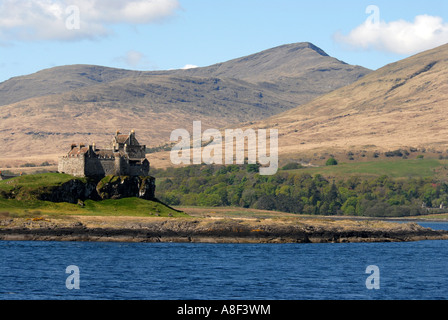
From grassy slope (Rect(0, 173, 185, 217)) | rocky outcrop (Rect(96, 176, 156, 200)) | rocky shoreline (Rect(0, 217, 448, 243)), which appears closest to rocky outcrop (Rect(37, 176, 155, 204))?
rocky outcrop (Rect(96, 176, 156, 200))

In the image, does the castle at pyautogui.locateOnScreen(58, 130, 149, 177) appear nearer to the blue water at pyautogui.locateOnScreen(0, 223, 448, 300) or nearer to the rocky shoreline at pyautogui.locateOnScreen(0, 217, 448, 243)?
the rocky shoreline at pyautogui.locateOnScreen(0, 217, 448, 243)

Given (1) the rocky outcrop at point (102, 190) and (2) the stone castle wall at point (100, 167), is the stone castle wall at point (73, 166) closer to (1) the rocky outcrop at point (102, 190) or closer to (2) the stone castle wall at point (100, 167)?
(2) the stone castle wall at point (100, 167)

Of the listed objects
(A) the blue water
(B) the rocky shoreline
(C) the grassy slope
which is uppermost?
(C) the grassy slope

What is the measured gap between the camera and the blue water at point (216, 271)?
71.0m

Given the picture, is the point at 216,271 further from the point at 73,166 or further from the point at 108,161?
the point at 73,166

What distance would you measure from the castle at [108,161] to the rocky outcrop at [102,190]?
5.78 ft

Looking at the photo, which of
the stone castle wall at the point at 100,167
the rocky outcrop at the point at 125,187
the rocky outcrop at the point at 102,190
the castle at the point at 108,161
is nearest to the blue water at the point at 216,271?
the rocky outcrop at the point at 102,190

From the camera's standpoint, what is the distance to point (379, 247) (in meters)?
125

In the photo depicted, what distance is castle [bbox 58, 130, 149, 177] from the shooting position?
13175cm

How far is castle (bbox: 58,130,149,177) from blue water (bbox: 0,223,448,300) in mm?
21492

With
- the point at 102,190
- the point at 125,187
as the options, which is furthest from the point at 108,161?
the point at 102,190
